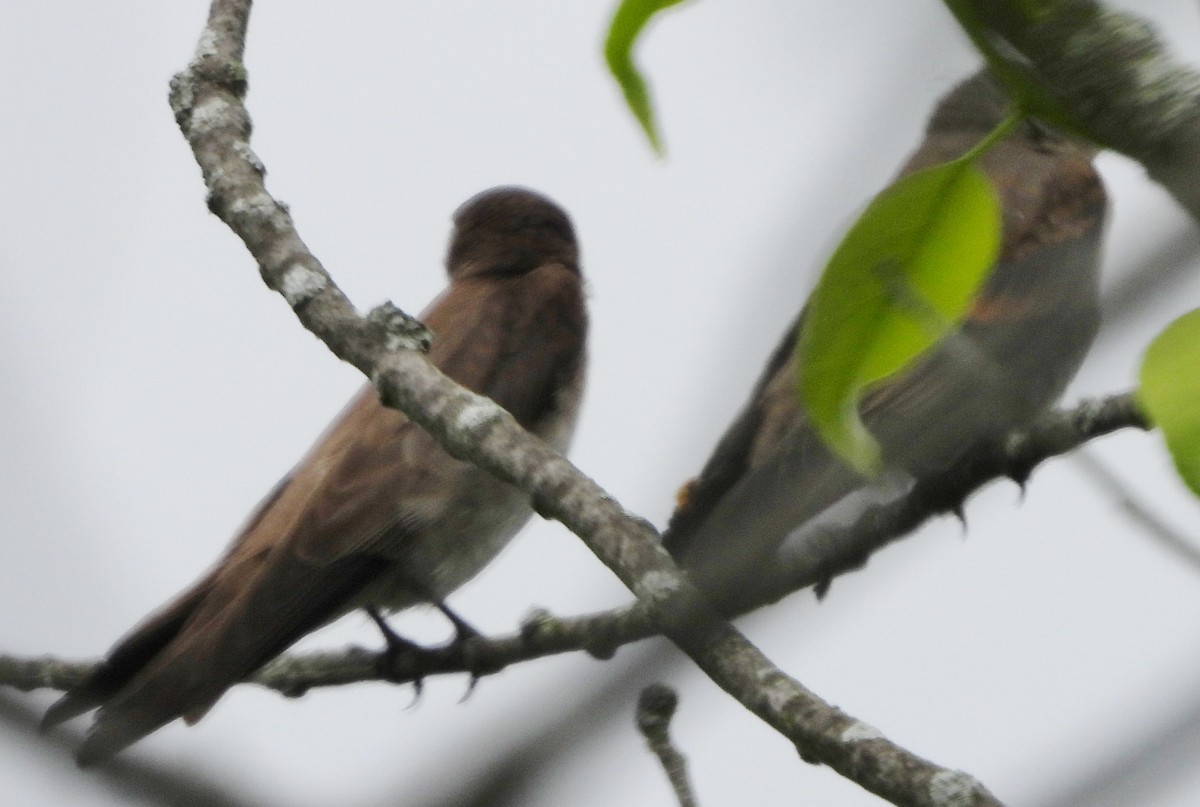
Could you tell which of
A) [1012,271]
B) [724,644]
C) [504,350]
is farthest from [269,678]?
[724,644]

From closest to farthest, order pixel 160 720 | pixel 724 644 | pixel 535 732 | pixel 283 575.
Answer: pixel 535 732 → pixel 724 644 → pixel 160 720 → pixel 283 575

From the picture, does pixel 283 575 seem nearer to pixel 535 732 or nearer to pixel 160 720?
pixel 160 720

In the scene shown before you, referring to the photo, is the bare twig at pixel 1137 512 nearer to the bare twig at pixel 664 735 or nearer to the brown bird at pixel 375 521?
the bare twig at pixel 664 735

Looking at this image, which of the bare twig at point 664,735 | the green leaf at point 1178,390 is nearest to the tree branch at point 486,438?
the bare twig at point 664,735

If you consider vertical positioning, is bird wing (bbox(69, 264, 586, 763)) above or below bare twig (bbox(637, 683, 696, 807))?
above

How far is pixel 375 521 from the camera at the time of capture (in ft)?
16.1

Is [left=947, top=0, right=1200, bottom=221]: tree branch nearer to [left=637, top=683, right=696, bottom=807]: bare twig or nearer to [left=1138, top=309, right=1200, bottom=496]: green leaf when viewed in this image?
[left=1138, top=309, right=1200, bottom=496]: green leaf

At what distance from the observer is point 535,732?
1446mm

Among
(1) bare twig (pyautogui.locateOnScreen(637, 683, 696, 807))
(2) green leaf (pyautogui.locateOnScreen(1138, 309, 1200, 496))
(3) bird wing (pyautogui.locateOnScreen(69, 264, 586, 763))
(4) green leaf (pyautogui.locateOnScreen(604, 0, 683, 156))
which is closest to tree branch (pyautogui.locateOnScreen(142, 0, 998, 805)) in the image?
(1) bare twig (pyautogui.locateOnScreen(637, 683, 696, 807))

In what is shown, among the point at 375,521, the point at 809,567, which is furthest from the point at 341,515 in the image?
the point at 809,567

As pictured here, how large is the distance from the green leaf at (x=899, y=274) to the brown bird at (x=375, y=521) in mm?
2742

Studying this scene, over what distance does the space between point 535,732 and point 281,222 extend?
1635 millimetres

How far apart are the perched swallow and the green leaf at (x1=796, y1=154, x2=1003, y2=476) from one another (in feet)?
0.69

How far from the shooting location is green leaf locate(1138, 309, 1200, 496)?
912mm
